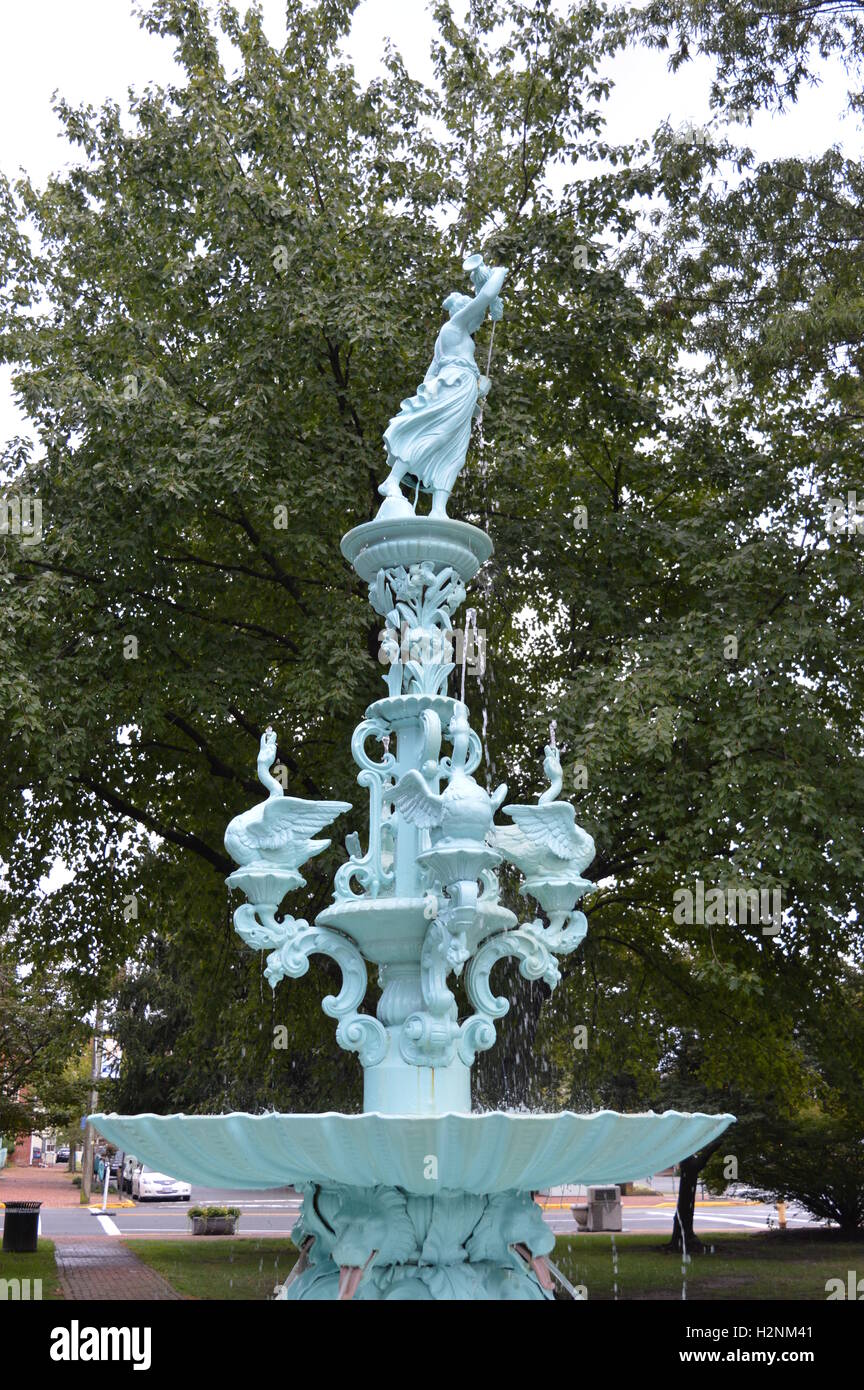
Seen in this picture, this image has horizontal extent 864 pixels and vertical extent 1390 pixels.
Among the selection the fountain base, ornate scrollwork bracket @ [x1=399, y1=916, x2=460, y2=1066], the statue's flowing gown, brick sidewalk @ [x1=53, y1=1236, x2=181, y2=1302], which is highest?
the statue's flowing gown

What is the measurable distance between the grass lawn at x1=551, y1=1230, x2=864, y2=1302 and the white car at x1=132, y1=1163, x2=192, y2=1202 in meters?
19.5

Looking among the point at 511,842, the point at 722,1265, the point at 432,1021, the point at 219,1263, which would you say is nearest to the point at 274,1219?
the point at 219,1263

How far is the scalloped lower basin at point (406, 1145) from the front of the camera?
4.64 meters

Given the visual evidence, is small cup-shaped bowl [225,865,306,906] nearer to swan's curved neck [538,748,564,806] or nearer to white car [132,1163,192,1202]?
swan's curved neck [538,748,564,806]

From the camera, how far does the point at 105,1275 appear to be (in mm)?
16266

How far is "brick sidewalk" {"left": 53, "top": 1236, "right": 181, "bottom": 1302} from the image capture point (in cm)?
1428

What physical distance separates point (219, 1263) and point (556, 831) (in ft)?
47.1

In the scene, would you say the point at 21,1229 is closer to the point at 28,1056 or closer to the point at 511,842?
the point at 28,1056

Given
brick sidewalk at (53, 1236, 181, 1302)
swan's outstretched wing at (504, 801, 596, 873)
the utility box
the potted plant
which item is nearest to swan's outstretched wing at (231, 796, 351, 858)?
swan's outstretched wing at (504, 801, 596, 873)

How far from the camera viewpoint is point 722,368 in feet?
51.1

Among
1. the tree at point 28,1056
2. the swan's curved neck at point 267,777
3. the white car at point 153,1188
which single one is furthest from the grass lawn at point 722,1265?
the white car at point 153,1188

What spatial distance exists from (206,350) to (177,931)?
7099 millimetres

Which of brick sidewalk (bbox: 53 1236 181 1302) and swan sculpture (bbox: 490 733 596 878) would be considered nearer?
swan sculpture (bbox: 490 733 596 878)
